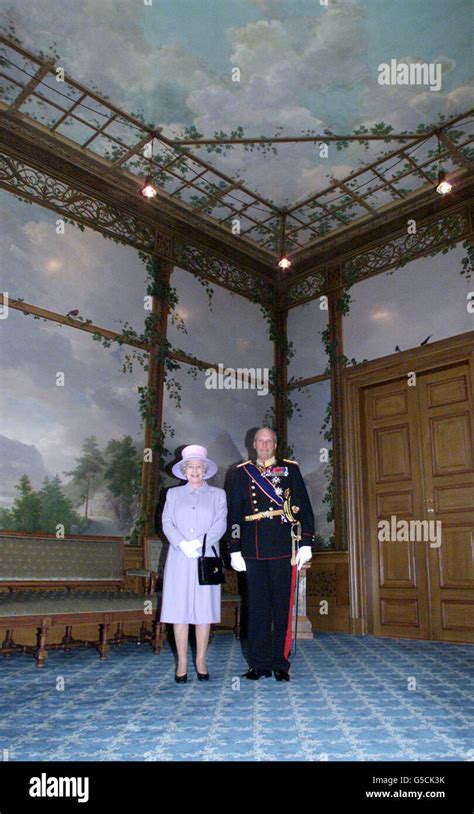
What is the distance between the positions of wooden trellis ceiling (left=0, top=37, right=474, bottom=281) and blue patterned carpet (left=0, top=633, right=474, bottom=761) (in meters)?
4.56

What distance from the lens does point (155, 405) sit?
6285 millimetres

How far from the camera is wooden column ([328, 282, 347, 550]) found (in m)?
6.59

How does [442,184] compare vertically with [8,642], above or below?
above

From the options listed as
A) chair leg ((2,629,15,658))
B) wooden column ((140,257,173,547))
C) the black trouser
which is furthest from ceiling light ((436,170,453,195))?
chair leg ((2,629,15,658))

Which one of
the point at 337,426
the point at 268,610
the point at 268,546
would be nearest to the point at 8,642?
the point at 268,610

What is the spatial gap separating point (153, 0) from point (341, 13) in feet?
4.72

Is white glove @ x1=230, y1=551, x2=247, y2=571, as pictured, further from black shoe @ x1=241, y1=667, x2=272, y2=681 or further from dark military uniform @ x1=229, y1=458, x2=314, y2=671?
black shoe @ x1=241, y1=667, x2=272, y2=681

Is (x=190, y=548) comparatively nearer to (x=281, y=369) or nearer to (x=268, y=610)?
(x=268, y=610)

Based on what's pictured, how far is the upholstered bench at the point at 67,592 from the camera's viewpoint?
404cm

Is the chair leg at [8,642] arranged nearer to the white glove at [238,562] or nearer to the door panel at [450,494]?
the white glove at [238,562]

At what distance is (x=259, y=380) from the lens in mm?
7477

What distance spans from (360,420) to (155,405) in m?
2.25

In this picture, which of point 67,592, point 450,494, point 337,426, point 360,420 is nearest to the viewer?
point 67,592
